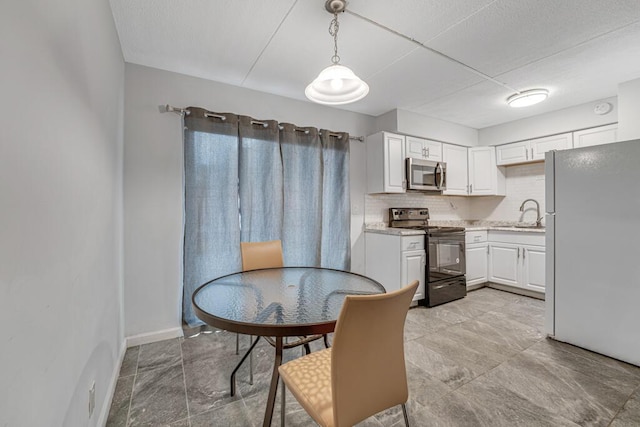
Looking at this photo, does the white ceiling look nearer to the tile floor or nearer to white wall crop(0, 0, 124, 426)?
white wall crop(0, 0, 124, 426)

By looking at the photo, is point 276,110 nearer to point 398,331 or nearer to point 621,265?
point 398,331

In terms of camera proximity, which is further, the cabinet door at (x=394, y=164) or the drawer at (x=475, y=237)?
the drawer at (x=475, y=237)

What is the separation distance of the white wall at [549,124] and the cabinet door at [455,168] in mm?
529

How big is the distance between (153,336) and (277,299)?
1712 mm

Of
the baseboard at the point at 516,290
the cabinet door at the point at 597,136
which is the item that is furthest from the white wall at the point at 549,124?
the baseboard at the point at 516,290

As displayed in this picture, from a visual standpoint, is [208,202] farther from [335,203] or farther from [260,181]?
[335,203]

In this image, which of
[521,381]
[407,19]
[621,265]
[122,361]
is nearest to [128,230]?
[122,361]

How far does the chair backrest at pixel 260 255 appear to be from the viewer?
227cm

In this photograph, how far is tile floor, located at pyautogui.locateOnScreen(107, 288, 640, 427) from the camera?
1.57m

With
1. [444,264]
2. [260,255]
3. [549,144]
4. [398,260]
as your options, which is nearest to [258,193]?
[260,255]

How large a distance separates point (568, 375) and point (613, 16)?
2494mm

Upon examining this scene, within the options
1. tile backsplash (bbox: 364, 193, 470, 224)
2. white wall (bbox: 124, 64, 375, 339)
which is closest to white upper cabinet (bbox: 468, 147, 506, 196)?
tile backsplash (bbox: 364, 193, 470, 224)

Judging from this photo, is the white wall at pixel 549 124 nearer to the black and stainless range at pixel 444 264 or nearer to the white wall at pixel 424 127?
the white wall at pixel 424 127

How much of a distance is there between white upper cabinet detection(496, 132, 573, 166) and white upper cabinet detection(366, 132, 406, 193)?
178 centimetres
